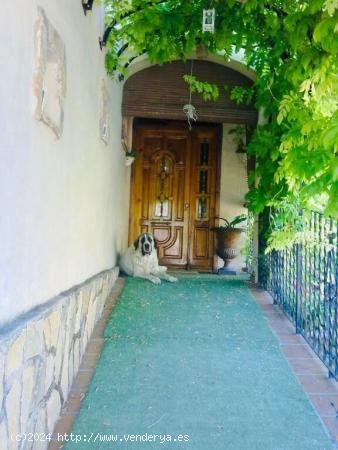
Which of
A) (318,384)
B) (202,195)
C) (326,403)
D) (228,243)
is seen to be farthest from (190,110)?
(326,403)

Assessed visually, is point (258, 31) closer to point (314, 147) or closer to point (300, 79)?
point (300, 79)

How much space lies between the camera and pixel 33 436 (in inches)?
55.2

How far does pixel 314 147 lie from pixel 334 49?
416 mm

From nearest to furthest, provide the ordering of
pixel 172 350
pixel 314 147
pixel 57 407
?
pixel 57 407
pixel 314 147
pixel 172 350

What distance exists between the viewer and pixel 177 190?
21.3 feet

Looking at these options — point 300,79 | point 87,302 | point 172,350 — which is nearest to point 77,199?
point 87,302

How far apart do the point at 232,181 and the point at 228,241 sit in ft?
3.51

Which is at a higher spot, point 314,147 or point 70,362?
point 314,147

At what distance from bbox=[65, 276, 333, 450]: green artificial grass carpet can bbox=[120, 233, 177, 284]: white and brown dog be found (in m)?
1.42

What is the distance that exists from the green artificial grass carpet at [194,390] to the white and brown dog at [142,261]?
1.42m

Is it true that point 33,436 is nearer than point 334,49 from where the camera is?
Yes

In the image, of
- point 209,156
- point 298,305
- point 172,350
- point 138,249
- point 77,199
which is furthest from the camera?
point 209,156

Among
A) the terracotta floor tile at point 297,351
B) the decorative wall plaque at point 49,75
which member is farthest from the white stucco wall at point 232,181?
the decorative wall plaque at point 49,75

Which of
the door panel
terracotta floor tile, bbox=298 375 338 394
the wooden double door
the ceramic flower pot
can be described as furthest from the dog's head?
terracotta floor tile, bbox=298 375 338 394
